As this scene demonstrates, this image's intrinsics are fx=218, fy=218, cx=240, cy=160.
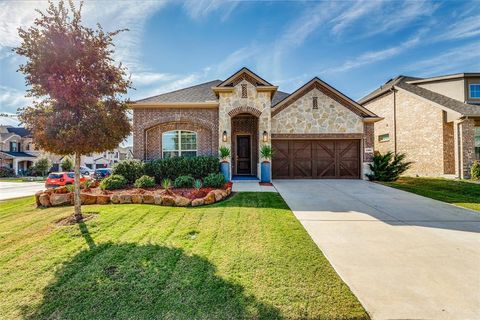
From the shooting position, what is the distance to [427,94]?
1577 cm

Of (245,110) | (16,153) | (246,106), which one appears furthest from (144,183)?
(16,153)

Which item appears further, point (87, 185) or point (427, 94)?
point (427, 94)

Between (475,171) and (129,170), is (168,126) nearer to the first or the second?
(129,170)

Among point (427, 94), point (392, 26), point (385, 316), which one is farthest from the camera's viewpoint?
point (427, 94)

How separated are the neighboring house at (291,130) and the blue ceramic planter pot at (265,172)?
4.09ft

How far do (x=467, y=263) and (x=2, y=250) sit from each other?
8.26 metres

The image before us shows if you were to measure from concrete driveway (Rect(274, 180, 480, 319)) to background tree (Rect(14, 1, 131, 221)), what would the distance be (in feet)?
19.0

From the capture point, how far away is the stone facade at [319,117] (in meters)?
13.0

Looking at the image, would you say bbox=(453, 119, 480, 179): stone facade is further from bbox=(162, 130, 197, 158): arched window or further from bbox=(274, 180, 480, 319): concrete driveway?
bbox=(162, 130, 197, 158): arched window

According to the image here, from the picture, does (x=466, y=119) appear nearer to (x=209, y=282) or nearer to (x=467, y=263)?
(x=467, y=263)

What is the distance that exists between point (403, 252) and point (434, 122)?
1509 cm

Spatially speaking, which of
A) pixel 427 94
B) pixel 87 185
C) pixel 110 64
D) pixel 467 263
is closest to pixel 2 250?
pixel 110 64

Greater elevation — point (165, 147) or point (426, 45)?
point (426, 45)

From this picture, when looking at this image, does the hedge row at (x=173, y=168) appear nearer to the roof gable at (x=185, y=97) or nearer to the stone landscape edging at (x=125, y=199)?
the stone landscape edging at (x=125, y=199)
